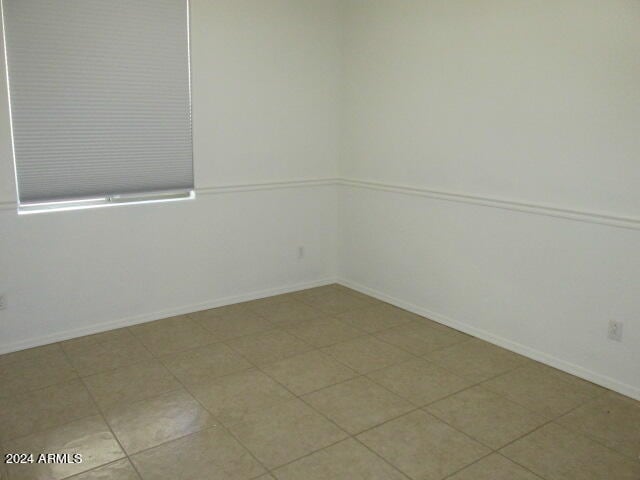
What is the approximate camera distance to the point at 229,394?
2961 millimetres

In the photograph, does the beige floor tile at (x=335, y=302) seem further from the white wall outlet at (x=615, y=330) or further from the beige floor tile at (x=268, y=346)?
the white wall outlet at (x=615, y=330)

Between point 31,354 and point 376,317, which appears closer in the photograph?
point 31,354

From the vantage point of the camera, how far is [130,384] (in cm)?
304

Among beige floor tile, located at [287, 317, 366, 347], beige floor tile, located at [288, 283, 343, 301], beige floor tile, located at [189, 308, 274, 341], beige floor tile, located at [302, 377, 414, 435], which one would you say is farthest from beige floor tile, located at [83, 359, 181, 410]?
beige floor tile, located at [288, 283, 343, 301]

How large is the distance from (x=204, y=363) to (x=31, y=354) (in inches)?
41.9

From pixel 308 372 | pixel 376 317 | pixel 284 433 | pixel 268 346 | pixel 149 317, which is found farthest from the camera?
pixel 376 317

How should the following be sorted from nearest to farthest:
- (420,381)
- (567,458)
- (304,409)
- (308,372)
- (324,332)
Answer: (567,458) → (304,409) → (420,381) → (308,372) → (324,332)

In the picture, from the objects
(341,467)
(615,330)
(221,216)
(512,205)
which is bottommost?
(341,467)

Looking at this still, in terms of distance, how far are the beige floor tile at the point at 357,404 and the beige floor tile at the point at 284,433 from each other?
7 cm

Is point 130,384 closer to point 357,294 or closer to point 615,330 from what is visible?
point 357,294

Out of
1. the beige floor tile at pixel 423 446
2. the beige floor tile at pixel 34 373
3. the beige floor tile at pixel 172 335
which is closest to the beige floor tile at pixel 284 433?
the beige floor tile at pixel 423 446

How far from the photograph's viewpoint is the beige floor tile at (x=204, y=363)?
3.16 m

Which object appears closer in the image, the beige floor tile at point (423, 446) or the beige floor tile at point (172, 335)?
the beige floor tile at point (423, 446)

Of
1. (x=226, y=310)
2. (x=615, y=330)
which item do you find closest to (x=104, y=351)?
(x=226, y=310)
